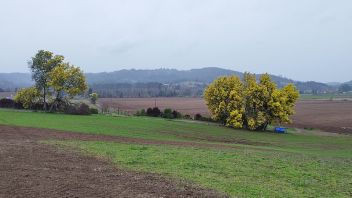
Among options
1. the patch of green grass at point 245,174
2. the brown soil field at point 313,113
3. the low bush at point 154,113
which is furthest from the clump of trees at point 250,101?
the patch of green grass at point 245,174

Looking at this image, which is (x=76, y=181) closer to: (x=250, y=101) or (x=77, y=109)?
(x=250, y=101)

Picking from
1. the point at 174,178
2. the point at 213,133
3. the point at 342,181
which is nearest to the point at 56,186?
the point at 174,178

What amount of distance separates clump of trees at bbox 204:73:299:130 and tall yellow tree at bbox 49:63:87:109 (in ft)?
69.7

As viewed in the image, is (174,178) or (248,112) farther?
(248,112)

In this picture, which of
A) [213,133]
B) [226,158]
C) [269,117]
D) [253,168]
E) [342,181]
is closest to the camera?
[342,181]

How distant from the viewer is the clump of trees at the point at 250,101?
6544 centimetres

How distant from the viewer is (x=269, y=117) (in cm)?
6625

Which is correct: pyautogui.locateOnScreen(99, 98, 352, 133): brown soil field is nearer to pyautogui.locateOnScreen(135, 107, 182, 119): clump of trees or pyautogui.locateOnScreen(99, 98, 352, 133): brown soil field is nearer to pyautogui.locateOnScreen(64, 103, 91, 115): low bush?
pyautogui.locateOnScreen(135, 107, 182, 119): clump of trees

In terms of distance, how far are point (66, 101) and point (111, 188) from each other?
2388 inches

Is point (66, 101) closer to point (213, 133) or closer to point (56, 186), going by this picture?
point (213, 133)

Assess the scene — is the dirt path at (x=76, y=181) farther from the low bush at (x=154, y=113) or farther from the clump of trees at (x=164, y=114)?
the low bush at (x=154, y=113)

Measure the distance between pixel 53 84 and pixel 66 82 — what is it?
2.33 metres

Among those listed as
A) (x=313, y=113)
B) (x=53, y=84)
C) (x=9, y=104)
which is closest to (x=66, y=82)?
(x=53, y=84)

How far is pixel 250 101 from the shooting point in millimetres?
66125
